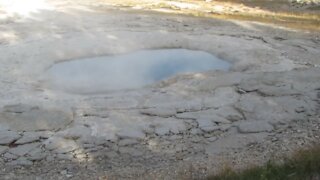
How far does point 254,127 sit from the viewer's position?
622 cm

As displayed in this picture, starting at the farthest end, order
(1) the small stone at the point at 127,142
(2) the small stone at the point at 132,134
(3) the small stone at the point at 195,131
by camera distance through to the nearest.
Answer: (3) the small stone at the point at 195,131, (2) the small stone at the point at 132,134, (1) the small stone at the point at 127,142

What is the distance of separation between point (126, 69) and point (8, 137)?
2.84 meters

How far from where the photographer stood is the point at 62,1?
49.1 feet

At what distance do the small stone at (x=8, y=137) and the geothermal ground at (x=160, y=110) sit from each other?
0.04 feet

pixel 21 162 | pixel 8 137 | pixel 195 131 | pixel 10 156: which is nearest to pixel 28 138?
pixel 8 137

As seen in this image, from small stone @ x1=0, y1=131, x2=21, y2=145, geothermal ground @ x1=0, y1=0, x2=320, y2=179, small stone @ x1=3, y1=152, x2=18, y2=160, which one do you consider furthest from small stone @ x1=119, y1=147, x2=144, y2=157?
small stone @ x1=0, y1=131, x2=21, y2=145

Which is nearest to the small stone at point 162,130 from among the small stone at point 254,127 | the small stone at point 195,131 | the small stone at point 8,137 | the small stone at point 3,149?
the small stone at point 195,131

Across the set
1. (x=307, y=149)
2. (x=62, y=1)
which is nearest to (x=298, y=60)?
(x=307, y=149)

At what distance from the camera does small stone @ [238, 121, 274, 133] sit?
614 cm

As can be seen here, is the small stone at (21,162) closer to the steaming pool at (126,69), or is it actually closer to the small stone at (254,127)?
the steaming pool at (126,69)

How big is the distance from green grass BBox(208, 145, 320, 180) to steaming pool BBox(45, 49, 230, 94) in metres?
3.06

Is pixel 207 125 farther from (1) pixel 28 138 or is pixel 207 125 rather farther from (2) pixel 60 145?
(1) pixel 28 138

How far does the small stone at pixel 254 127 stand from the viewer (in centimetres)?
614

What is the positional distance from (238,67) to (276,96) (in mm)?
1334
